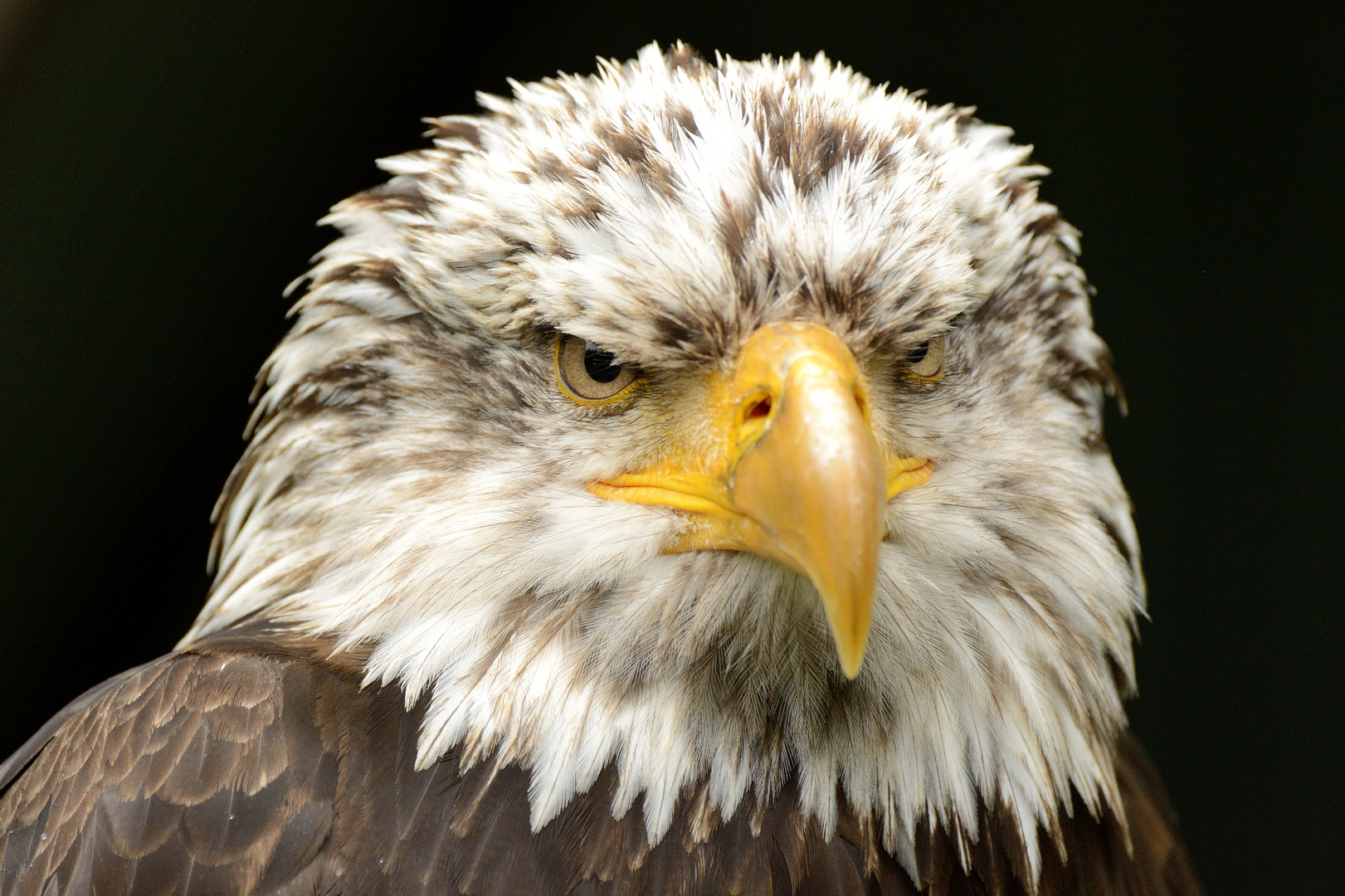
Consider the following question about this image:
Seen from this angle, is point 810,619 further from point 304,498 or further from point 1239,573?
point 1239,573

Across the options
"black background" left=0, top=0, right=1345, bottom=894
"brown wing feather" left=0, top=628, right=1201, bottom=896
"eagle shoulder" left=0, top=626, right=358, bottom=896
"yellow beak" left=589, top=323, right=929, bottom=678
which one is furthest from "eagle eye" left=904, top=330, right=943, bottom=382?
"black background" left=0, top=0, right=1345, bottom=894

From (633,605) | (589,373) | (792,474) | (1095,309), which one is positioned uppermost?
(1095,309)

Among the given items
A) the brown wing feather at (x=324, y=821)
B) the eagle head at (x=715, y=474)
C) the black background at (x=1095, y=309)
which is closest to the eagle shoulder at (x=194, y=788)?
the brown wing feather at (x=324, y=821)

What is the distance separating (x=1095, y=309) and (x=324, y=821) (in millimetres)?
2883

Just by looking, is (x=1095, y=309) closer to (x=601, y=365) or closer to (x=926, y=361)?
(x=926, y=361)

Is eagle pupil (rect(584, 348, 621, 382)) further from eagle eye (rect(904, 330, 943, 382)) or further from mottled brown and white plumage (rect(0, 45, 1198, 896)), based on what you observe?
eagle eye (rect(904, 330, 943, 382))

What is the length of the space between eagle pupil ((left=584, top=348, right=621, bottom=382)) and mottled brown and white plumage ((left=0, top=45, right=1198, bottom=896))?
21 millimetres

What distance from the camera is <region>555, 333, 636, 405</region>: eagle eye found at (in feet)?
4.30

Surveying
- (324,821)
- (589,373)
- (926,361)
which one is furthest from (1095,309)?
(324,821)

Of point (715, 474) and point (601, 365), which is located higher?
point (601, 365)

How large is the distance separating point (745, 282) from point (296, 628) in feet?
2.46

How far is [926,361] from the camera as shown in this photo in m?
1.37

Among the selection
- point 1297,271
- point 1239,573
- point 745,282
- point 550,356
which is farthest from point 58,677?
point 1297,271

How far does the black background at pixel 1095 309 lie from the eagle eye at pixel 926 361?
2.13 meters
